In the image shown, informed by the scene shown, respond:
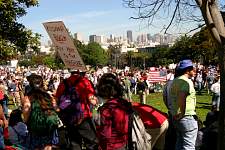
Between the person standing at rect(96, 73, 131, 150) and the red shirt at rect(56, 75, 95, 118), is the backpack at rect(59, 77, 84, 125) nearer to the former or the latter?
the red shirt at rect(56, 75, 95, 118)

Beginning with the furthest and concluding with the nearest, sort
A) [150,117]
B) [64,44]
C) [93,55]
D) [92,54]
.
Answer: [92,54], [93,55], [150,117], [64,44]

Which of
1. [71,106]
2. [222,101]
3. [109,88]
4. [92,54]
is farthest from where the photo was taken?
[92,54]

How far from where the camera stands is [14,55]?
23.8m

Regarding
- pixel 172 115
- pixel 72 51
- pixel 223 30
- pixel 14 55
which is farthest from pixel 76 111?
pixel 14 55

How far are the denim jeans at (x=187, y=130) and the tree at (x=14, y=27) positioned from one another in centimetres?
1633

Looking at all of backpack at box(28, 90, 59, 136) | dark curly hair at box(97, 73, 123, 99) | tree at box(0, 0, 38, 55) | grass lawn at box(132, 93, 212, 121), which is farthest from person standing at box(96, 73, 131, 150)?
tree at box(0, 0, 38, 55)

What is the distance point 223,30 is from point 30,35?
1931 cm

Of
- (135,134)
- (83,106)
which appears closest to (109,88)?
(135,134)

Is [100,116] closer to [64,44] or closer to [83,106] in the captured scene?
[83,106]

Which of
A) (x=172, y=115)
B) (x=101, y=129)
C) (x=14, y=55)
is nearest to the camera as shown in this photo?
(x=101, y=129)

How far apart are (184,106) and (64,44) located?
2.27m

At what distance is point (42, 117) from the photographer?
247 inches

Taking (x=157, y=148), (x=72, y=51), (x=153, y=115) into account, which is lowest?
(x=157, y=148)

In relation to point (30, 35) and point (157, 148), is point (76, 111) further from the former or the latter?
point (30, 35)
